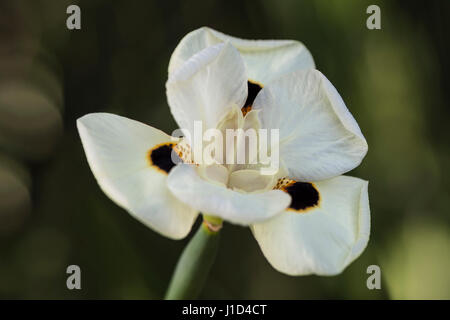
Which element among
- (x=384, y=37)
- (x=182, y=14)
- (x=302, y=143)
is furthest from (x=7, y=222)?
(x=384, y=37)

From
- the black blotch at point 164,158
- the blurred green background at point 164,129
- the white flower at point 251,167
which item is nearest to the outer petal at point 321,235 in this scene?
the white flower at point 251,167

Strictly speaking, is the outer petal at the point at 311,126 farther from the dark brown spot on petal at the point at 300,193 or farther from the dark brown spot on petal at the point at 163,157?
the dark brown spot on petal at the point at 163,157

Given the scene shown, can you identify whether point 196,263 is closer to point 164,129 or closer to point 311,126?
point 311,126

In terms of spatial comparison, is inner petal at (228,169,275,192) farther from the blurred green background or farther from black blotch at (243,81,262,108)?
the blurred green background

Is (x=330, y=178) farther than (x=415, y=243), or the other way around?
(x=415, y=243)

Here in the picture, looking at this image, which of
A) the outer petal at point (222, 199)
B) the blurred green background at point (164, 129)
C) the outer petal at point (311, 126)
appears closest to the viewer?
the outer petal at point (222, 199)

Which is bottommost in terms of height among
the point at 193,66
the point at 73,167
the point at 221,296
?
the point at 221,296

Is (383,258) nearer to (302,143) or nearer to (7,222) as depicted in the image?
(302,143)
